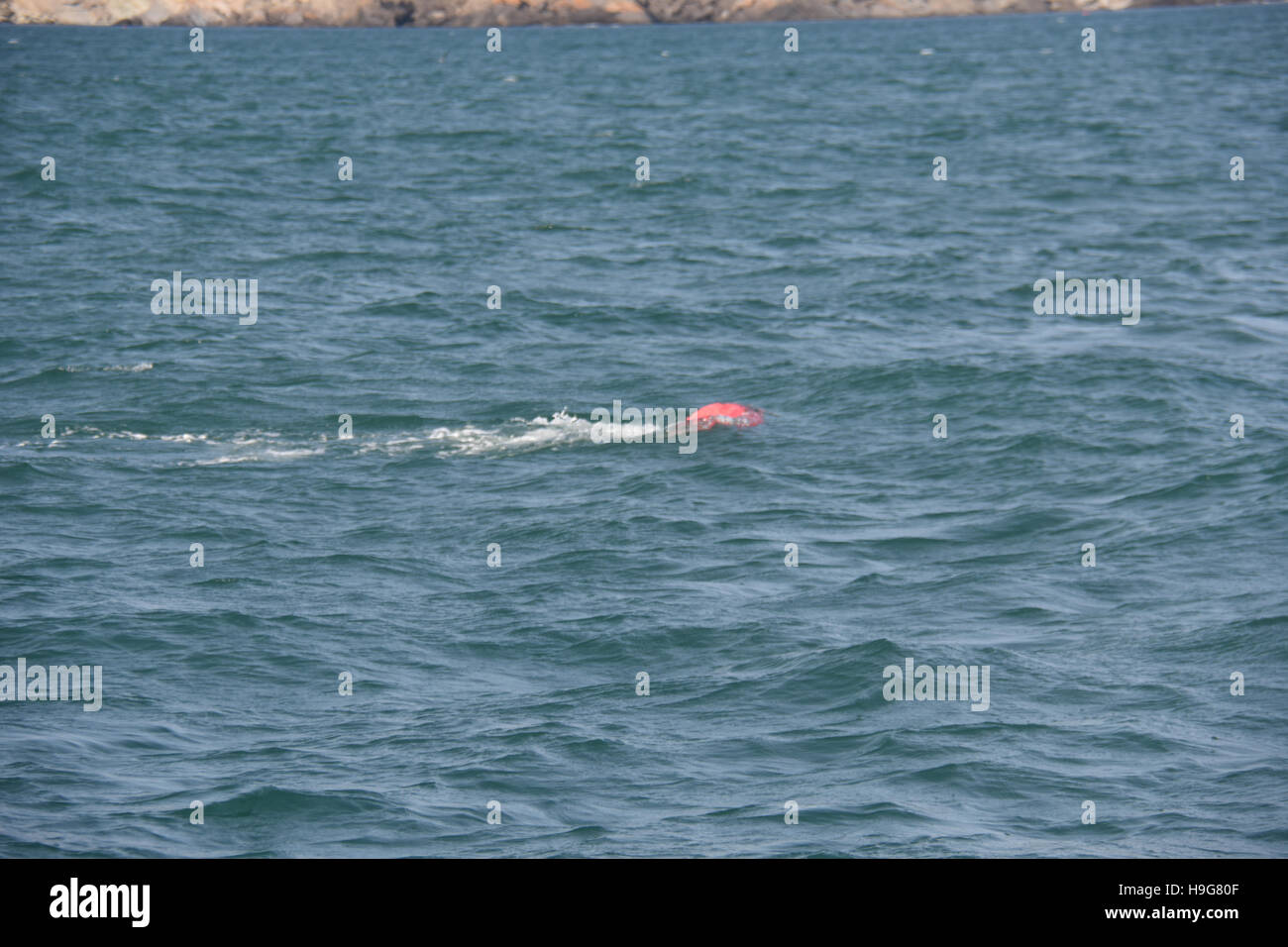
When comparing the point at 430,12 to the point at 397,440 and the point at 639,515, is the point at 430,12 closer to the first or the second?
the point at 397,440

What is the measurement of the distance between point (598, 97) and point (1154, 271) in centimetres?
4607

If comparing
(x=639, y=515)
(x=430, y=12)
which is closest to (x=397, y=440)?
(x=639, y=515)

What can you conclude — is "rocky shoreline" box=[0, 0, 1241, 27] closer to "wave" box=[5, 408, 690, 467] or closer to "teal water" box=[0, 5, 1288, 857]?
"teal water" box=[0, 5, 1288, 857]

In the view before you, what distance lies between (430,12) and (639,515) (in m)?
125

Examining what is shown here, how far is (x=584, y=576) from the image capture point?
802 inches

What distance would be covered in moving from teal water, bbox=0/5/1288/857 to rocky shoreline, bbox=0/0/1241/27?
85.9 meters

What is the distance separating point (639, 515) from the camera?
22.5 meters

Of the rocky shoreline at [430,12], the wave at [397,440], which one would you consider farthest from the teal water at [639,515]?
the rocky shoreline at [430,12]

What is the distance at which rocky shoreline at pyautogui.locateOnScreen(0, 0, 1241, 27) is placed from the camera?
129 m

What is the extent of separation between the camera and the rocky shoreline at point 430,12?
12862 centimetres

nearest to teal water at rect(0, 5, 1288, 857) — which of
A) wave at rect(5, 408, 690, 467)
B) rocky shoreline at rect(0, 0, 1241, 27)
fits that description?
wave at rect(5, 408, 690, 467)

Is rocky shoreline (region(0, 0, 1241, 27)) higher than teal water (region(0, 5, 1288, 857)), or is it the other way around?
rocky shoreline (region(0, 0, 1241, 27))
